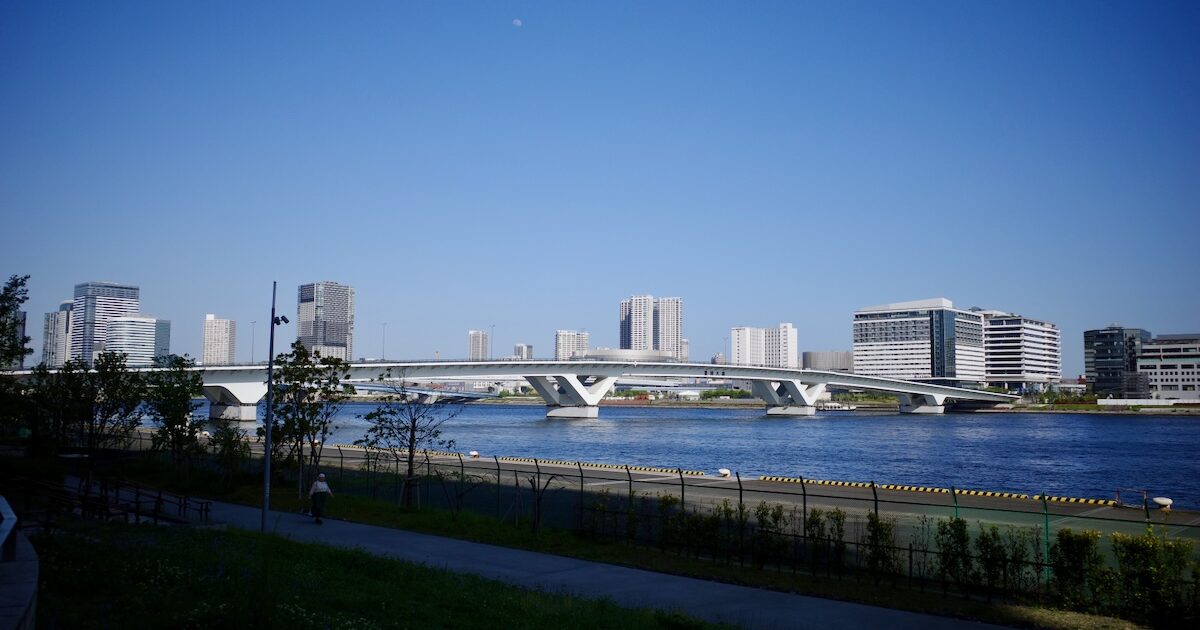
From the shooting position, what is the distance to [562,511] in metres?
36.5

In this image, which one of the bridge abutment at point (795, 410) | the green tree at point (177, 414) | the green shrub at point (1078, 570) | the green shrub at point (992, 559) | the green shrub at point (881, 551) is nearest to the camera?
the green shrub at point (1078, 570)

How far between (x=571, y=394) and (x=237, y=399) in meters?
62.1

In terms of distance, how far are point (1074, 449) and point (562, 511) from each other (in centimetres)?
8355

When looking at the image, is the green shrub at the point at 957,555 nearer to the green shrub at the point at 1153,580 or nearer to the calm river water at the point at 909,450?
the green shrub at the point at 1153,580

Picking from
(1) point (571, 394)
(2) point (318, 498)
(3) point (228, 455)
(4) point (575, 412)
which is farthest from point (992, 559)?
(4) point (575, 412)

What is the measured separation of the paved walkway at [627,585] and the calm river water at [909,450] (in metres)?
43.3

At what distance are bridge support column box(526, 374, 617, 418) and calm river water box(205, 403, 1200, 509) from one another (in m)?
3.38

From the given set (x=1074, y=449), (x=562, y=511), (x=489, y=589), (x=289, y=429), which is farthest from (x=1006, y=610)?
(x=1074, y=449)

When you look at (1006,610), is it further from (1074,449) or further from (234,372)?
(234,372)

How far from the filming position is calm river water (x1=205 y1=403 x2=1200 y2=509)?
67.9 meters

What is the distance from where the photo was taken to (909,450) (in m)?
99.6

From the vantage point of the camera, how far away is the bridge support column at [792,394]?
187500mm

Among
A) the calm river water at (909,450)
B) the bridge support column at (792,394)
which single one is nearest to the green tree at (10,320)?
the calm river water at (909,450)

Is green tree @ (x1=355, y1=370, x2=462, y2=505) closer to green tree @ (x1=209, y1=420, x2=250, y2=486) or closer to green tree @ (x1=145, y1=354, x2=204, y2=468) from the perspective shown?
green tree @ (x1=209, y1=420, x2=250, y2=486)
